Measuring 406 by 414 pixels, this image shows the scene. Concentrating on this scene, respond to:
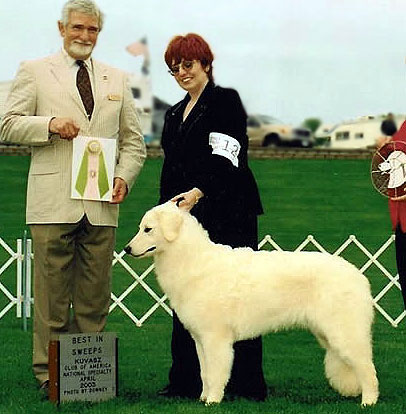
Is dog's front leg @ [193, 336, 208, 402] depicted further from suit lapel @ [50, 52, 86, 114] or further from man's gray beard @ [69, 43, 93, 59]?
man's gray beard @ [69, 43, 93, 59]

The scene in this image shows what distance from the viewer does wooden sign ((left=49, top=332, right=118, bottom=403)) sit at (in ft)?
18.5

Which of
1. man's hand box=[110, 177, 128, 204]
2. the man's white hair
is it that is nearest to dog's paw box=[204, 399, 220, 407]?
man's hand box=[110, 177, 128, 204]

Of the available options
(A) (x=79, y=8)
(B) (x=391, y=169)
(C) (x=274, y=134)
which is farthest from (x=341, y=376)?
(C) (x=274, y=134)

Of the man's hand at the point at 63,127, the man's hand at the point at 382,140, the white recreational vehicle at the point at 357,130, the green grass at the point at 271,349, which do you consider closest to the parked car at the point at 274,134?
the green grass at the point at 271,349

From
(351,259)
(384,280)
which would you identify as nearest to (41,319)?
(384,280)

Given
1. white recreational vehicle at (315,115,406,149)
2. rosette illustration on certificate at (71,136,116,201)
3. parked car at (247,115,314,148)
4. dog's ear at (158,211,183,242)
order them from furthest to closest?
parked car at (247,115,314,148), white recreational vehicle at (315,115,406,149), rosette illustration on certificate at (71,136,116,201), dog's ear at (158,211,183,242)

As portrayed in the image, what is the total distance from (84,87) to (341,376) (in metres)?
2.48

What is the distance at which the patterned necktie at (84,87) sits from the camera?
5.84m

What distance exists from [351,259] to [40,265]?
894cm

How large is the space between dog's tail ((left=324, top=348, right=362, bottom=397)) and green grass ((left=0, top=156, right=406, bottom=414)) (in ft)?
0.23

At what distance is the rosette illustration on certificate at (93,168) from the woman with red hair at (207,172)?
37 cm

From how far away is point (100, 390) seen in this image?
587 centimetres

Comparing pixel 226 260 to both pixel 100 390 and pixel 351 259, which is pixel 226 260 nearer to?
pixel 100 390

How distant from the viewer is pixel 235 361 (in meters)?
6.13
